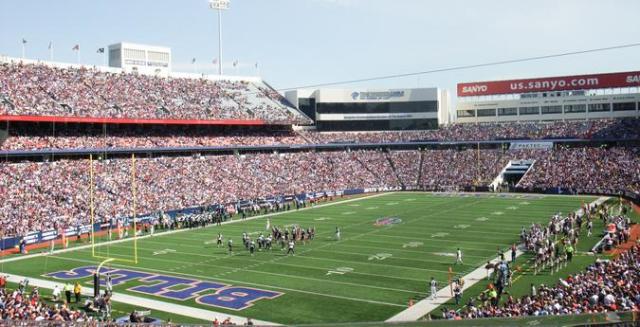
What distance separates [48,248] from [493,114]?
5553 cm

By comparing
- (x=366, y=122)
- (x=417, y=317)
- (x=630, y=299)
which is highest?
(x=366, y=122)

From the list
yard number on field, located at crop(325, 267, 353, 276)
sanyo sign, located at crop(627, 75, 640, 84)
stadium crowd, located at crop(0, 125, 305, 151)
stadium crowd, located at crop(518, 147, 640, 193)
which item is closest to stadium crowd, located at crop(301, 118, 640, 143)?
stadium crowd, located at crop(518, 147, 640, 193)

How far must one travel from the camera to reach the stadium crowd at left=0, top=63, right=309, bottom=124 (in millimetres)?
45312

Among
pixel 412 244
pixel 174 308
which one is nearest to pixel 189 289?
pixel 174 308

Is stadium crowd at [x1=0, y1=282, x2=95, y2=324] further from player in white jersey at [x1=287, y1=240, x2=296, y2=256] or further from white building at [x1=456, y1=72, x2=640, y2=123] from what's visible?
white building at [x1=456, y1=72, x2=640, y2=123]

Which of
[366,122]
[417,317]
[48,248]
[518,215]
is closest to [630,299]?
[417,317]

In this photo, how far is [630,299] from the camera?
597 inches

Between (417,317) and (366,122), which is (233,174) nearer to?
(366,122)

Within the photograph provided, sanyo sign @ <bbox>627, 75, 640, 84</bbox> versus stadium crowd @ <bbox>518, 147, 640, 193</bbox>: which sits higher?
sanyo sign @ <bbox>627, 75, 640, 84</bbox>

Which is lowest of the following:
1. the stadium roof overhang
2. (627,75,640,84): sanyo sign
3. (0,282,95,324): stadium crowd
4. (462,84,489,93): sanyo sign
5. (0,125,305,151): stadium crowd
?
(0,282,95,324): stadium crowd

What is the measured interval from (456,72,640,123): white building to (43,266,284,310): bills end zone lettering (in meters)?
56.0

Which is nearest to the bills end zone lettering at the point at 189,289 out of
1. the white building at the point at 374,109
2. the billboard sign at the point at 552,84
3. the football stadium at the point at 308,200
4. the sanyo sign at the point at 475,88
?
the football stadium at the point at 308,200

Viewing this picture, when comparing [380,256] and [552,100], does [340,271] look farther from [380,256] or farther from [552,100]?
[552,100]

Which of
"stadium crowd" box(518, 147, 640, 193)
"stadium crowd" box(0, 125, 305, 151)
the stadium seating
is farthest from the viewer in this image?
"stadium crowd" box(518, 147, 640, 193)
